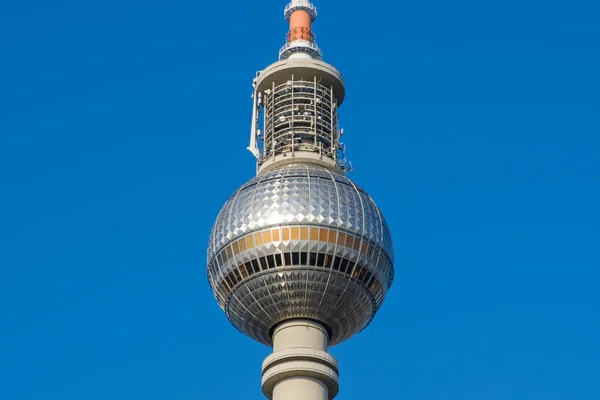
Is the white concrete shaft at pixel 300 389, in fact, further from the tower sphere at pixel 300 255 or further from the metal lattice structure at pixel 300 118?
the metal lattice structure at pixel 300 118

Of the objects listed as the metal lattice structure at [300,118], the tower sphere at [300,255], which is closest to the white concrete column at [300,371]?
the tower sphere at [300,255]

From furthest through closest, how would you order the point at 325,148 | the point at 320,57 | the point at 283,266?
the point at 320,57, the point at 325,148, the point at 283,266

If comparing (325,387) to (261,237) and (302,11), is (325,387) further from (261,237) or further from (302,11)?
(302,11)

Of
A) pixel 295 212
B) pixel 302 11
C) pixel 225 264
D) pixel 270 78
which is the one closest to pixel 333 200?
pixel 295 212

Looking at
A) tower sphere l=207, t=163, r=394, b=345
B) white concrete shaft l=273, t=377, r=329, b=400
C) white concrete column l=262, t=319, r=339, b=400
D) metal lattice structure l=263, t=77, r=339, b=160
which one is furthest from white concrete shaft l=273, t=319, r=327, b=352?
metal lattice structure l=263, t=77, r=339, b=160

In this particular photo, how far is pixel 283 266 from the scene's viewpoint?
10019cm

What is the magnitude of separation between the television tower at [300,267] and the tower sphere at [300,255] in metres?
0.07

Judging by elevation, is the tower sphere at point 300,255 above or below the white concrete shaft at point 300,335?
above

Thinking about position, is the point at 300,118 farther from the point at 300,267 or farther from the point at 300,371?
the point at 300,371

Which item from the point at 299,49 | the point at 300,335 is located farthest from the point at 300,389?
the point at 299,49

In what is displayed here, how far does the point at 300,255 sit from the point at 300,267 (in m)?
0.89

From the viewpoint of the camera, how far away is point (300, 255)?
100m

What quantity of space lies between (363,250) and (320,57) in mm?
24813

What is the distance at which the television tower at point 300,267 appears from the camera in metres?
100
